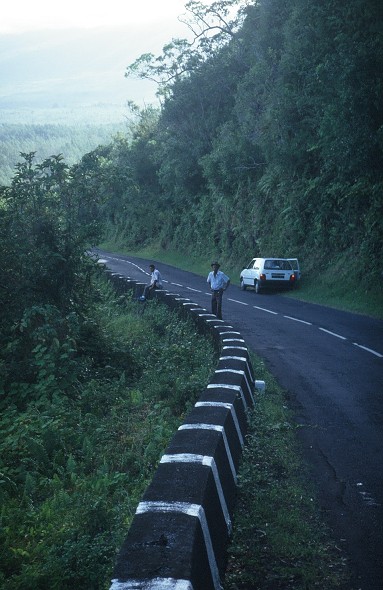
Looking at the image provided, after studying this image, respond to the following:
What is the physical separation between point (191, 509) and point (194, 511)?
0.13 ft

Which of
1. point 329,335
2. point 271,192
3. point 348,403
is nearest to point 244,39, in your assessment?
point 271,192

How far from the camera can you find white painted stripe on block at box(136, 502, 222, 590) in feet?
16.0

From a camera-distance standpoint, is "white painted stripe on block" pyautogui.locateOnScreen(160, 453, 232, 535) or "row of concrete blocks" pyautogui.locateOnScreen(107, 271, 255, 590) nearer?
"row of concrete blocks" pyautogui.locateOnScreen(107, 271, 255, 590)

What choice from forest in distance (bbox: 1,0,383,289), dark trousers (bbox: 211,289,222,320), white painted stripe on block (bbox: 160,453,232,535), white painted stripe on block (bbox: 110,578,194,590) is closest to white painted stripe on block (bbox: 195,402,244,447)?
white painted stripe on block (bbox: 160,453,232,535)

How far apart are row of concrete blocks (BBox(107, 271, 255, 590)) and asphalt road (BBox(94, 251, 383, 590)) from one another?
3.20 feet

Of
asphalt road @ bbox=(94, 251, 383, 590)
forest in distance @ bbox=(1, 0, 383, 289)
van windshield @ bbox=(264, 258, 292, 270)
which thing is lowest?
asphalt road @ bbox=(94, 251, 383, 590)

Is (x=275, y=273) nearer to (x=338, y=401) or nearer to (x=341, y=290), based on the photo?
(x=341, y=290)

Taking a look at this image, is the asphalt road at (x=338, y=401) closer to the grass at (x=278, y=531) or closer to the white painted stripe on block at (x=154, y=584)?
the grass at (x=278, y=531)

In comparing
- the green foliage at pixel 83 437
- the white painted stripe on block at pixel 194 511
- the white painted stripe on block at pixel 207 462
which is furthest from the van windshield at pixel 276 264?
the white painted stripe on block at pixel 194 511

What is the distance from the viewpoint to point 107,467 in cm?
848

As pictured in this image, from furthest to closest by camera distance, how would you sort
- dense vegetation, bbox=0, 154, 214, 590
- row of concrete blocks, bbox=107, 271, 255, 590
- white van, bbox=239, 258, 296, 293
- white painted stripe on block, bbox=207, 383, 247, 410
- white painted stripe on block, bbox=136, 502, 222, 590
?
white van, bbox=239, 258, 296, 293, white painted stripe on block, bbox=207, 383, 247, 410, dense vegetation, bbox=0, 154, 214, 590, white painted stripe on block, bbox=136, 502, 222, 590, row of concrete blocks, bbox=107, 271, 255, 590

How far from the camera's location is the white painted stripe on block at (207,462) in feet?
19.4

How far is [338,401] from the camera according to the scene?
37.6 ft

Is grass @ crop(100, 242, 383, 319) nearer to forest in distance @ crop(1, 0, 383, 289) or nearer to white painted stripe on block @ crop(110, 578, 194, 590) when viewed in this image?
forest in distance @ crop(1, 0, 383, 289)
